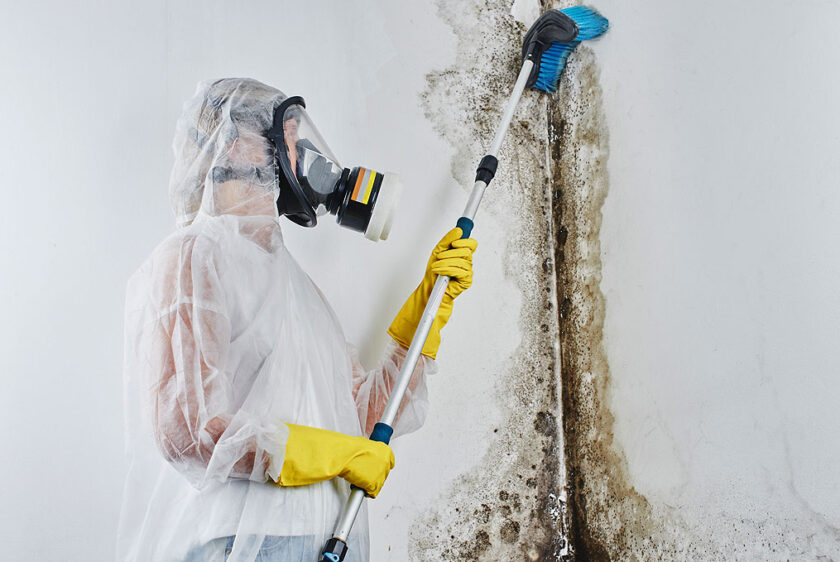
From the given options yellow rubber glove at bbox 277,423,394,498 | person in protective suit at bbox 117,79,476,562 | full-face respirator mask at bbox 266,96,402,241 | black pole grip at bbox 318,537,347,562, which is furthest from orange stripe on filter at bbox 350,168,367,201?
black pole grip at bbox 318,537,347,562

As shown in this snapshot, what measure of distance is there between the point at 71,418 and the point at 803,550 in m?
1.18

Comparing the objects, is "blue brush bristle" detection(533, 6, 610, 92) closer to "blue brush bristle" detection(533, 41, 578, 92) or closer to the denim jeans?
"blue brush bristle" detection(533, 41, 578, 92)

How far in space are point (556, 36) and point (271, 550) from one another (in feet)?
4.18

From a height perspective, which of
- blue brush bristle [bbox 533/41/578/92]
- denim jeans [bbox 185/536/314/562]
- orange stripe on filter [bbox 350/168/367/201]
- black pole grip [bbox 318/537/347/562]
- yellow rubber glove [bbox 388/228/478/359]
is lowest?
denim jeans [bbox 185/536/314/562]

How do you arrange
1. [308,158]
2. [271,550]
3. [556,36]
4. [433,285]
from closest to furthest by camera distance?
[271,550]
[308,158]
[433,285]
[556,36]

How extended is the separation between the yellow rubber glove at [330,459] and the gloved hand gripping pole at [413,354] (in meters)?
0.04

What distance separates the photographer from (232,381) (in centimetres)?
102

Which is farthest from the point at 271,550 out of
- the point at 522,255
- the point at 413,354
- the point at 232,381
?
the point at 522,255

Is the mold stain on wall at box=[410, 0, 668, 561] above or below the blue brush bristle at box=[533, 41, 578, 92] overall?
below

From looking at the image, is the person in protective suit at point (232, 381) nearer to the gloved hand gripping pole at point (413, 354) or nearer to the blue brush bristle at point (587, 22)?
the gloved hand gripping pole at point (413, 354)

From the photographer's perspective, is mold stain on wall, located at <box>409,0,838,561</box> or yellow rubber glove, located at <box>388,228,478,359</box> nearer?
yellow rubber glove, located at <box>388,228,478,359</box>

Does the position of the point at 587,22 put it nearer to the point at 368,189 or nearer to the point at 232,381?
the point at 368,189

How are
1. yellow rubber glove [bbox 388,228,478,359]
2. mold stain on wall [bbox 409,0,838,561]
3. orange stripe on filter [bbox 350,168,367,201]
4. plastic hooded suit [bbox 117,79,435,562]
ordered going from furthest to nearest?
mold stain on wall [bbox 409,0,838,561]
yellow rubber glove [bbox 388,228,478,359]
orange stripe on filter [bbox 350,168,367,201]
plastic hooded suit [bbox 117,79,435,562]

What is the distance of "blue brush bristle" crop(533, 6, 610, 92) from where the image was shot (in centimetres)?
157
